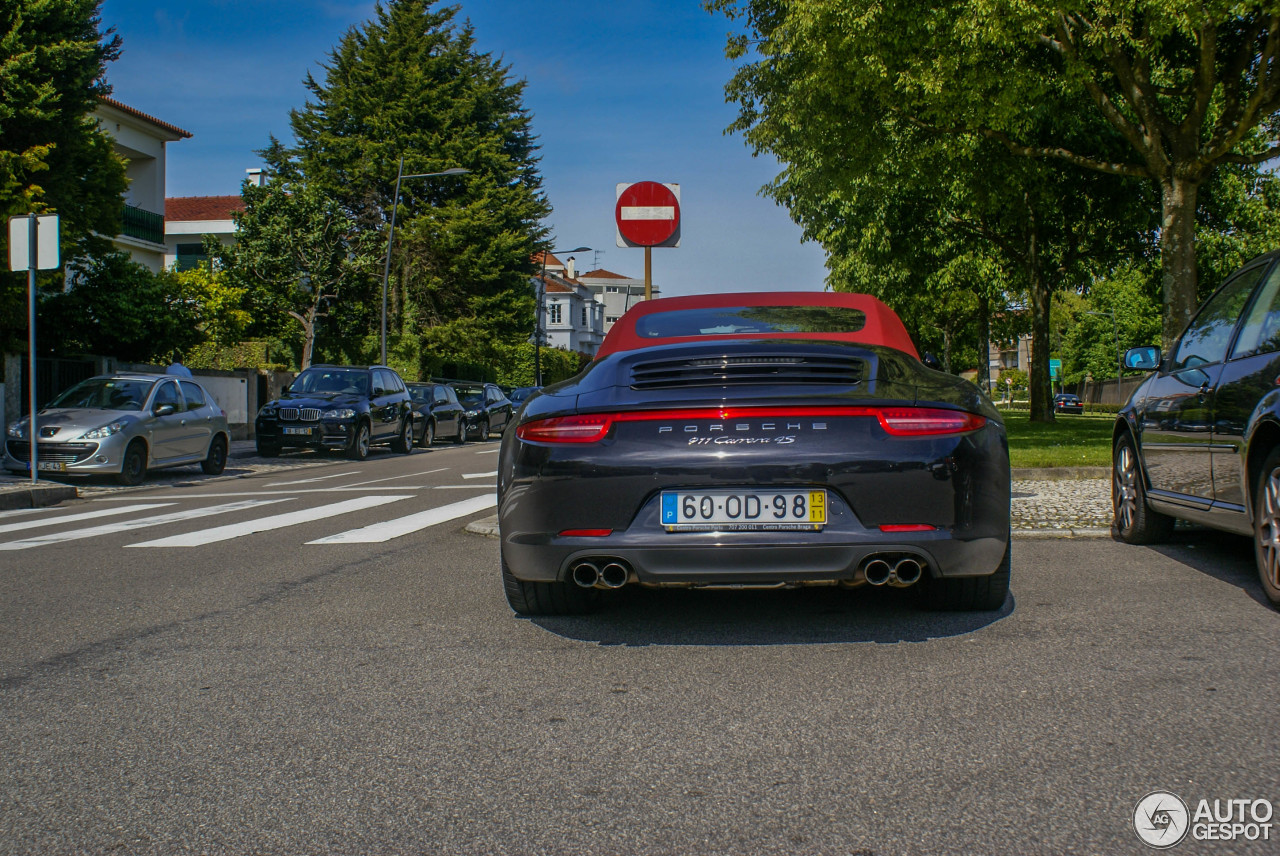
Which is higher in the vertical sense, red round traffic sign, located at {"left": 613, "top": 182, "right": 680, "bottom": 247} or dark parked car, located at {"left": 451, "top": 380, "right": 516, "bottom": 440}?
red round traffic sign, located at {"left": 613, "top": 182, "right": 680, "bottom": 247}

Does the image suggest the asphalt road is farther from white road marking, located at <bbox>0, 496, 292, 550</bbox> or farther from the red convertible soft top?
white road marking, located at <bbox>0, 496, 292, 550</bbox>

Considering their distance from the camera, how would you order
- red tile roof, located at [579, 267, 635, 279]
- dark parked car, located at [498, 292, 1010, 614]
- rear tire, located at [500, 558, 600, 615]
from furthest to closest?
red tile roof, located at [579, 267, 635, 279] < rear tire, located at [500, 558, 600, 615] < dark parked car, located at [498, 292, 1010, 614]

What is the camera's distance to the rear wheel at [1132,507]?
692 cm

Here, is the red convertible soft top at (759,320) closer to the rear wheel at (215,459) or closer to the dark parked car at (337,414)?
the rear wheel at (215,459)

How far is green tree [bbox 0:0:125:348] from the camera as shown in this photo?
18.1m

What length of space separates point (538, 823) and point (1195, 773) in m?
1.69

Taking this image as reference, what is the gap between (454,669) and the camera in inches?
162

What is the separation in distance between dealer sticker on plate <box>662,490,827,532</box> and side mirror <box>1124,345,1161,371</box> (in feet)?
12.9

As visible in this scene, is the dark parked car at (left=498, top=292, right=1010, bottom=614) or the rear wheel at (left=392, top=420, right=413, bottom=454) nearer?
the dark parked car at (left=498, top=292, right=1010, bottom=614)

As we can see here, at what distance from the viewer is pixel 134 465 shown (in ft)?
47.4

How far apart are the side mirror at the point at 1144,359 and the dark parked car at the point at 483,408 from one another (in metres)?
22.0

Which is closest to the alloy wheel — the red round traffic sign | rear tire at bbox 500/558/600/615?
rear tire at bbox 500/558/600/615

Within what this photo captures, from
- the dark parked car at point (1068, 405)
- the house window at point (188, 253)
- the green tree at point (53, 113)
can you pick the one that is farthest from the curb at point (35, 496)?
the dark parked car at point (1068, 405)

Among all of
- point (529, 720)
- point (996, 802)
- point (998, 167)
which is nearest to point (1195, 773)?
point (996, 802)
